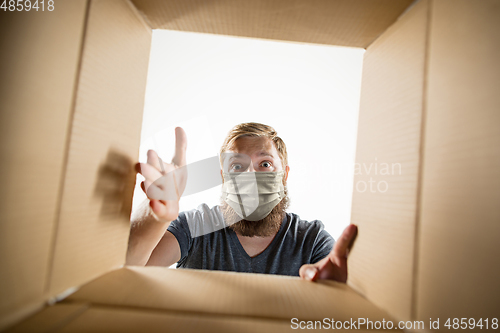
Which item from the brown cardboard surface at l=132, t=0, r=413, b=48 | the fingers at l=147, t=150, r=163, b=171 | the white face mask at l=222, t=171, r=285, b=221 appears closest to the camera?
the brown cardboard surface at l=132, t=0, r=413, b=48

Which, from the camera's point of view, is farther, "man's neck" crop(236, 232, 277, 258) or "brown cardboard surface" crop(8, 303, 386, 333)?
"man's neck" crop(236, 232, 277, 258)

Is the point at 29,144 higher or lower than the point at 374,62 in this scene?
lower

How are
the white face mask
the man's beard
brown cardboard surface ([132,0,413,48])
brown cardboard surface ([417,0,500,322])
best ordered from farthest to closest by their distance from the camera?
1. the man's beard
2. the white face mask
3. brown cardboard surface ([132,0,413,48])
4. brown cardboard surface ([417,0,500,322])

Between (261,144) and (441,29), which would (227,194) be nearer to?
(261,144)

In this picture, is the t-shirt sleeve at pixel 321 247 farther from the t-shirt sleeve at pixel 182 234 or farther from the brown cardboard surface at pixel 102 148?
the brown cardboard surface at pixel 102 148

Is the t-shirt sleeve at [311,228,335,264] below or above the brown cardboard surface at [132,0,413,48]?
below

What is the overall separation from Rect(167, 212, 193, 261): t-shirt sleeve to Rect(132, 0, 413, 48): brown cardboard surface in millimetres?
914

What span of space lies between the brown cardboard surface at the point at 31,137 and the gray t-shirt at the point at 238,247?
940 mm

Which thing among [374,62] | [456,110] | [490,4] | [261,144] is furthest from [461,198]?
[261,144]

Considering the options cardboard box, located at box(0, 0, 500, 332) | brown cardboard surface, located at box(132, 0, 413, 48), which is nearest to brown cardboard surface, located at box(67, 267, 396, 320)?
cardboard box, located at box(0, 0, 500, 332)

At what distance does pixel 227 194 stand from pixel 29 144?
3.05 feet

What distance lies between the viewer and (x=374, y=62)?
19.0 inches

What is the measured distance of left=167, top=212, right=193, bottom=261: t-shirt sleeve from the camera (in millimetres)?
1208

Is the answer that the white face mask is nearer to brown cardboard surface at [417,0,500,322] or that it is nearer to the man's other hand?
the man's other hand
